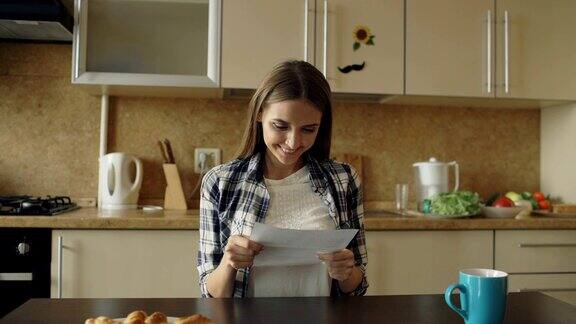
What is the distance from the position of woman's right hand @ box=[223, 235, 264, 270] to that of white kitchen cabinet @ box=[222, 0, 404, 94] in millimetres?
1212

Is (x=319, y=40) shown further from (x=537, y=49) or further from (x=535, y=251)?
(x=535, y=251)

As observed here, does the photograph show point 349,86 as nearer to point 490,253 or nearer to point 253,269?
point 490,253

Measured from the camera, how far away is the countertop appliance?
1.79m

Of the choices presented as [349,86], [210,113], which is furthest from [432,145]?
[210,113]

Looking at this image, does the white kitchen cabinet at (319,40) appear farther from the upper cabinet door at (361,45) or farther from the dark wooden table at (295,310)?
the dark wooden table at (295,310)

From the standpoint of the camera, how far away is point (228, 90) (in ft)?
7.52

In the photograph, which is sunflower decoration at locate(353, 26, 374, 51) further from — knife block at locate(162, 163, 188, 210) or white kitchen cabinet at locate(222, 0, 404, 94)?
knife block at locate(162, 163, 188, 210)

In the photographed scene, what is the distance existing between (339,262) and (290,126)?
0.32 m

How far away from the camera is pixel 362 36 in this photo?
2225 mm

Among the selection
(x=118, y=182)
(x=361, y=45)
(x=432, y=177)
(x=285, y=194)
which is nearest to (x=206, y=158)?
(x=118, y=182)

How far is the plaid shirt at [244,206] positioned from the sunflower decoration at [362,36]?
1.06 meters

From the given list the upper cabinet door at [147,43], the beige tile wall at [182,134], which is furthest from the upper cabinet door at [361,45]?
the upper cabinet door at [147,43]

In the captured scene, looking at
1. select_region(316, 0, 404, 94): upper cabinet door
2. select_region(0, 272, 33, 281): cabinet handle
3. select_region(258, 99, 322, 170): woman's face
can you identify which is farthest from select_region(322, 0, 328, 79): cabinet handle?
select_region(0, 272, 33, 281): cabinet handle

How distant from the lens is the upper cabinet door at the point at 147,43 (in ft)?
6.93
